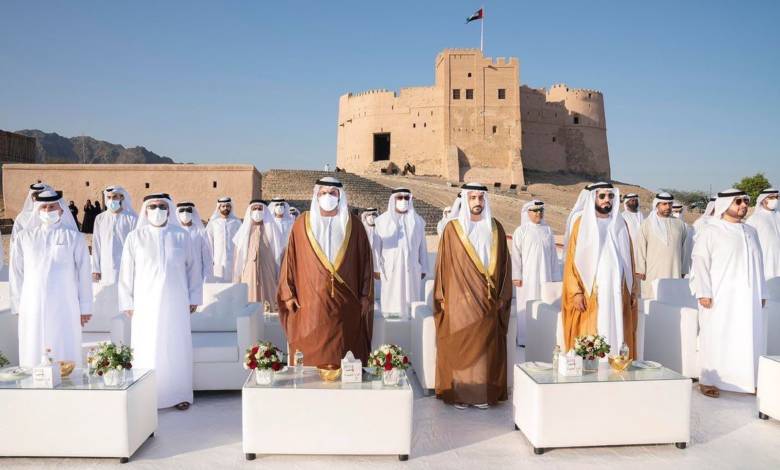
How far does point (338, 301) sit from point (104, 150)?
88.8 metres

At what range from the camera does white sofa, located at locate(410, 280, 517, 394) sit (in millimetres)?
4941

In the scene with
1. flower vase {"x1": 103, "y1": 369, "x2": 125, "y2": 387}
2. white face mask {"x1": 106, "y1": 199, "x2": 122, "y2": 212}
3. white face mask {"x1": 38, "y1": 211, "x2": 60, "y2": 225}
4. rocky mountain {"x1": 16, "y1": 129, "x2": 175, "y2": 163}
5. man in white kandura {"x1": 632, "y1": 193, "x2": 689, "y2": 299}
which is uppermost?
rocky mountain {"x1": 16, "y1": 129, "x2": 175, "y2": 163}

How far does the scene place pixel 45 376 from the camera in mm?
3529

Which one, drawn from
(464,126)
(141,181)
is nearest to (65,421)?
(141,181)

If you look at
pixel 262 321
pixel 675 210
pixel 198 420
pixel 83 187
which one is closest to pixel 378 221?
pixel 262 321

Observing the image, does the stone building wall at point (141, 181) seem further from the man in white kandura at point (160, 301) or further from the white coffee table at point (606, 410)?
the white coffee table at point (606, 410)

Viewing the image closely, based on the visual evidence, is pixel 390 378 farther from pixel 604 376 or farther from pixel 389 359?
pixel 604 376

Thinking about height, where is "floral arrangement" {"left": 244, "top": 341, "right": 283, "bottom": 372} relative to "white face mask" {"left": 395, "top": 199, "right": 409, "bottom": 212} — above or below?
below

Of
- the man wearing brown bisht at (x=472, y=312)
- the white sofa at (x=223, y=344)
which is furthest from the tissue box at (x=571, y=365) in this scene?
the white sofa at (x=223, y=344)

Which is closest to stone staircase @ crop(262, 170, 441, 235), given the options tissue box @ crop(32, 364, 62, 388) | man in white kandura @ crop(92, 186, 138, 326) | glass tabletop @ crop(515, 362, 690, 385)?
man in white kandura @ crop(92, 186, 138, 326)

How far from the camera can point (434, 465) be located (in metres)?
3.57

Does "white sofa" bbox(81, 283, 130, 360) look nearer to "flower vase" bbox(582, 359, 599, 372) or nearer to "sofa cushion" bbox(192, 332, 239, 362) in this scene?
"sofa cushion" bbox(192, 332, 239, 362)

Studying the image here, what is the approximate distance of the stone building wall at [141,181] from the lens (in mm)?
18156

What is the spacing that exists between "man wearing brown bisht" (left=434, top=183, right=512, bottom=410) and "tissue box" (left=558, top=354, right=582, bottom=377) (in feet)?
3.08
